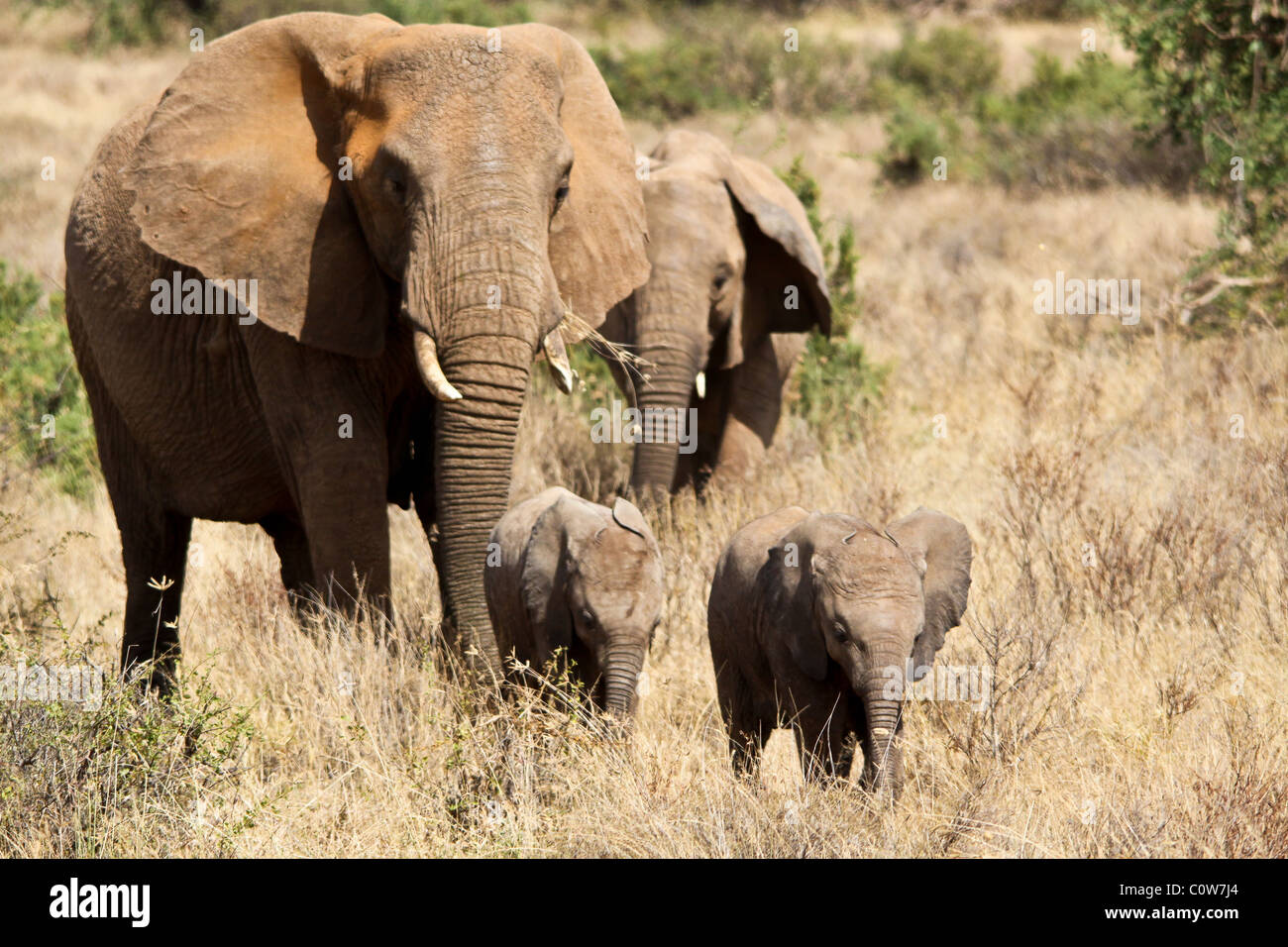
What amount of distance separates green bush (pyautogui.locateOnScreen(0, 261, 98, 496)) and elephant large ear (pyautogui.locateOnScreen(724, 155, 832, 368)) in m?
4.16

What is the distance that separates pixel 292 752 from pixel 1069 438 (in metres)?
5.18

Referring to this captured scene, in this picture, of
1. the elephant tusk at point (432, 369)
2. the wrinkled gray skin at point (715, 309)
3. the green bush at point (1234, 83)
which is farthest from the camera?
the green bush at point (1234, 83)

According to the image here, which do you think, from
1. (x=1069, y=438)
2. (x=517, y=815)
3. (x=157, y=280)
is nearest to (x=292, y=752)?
(x=517, y=815)

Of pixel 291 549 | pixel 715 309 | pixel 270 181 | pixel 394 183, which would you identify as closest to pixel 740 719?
pixel 394 183

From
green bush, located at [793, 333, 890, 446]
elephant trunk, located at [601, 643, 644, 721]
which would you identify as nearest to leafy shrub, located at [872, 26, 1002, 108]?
green bush, located at [793, 333, 890, 446]

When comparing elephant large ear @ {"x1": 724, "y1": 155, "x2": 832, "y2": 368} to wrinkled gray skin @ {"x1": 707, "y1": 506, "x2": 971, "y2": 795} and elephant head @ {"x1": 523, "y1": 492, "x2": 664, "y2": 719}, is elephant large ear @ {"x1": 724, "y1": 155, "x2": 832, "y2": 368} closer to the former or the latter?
elephant head @ {"x1": 523, "y1": 492, "x2": 664, "y2": 719}

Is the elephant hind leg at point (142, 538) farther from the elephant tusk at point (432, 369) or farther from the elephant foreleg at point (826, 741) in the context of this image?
the elephant foreleg at point (826, 741)

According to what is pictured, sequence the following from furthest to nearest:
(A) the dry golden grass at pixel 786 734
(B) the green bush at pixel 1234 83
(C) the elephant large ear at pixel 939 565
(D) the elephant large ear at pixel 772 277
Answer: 1. (B) the green bush at pixel 1234 83
2. (D) the elephant large ear at pixel 772 277
3. (C) the elephant large ear at pixel 939 565
4. (A) the dry golden grass at pixel 786 734

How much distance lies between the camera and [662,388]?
862cm

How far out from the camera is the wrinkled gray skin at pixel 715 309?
869 cm

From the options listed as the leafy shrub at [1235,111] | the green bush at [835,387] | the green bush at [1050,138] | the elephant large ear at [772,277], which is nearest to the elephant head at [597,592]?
the elephant large ear at [772,277]

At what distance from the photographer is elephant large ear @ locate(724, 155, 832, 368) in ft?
31.0

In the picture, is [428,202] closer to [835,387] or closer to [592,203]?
[592,203]

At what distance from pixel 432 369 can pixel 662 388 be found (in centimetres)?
327
